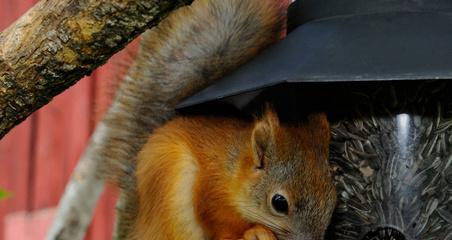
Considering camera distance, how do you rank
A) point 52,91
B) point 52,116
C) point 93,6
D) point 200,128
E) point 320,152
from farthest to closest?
point 52,116
point 200,128
point 320,152
point 52,91
point 93,6

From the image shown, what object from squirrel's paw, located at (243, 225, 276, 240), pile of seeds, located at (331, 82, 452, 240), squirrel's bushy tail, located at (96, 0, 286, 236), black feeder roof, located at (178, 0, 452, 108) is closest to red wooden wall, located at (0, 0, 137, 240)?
squirrel's bushy tail, located at (96, 0, 286, 236)

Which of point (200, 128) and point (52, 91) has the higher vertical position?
point (200, 128)

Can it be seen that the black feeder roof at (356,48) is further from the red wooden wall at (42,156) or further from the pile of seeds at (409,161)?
the red wooden wall at (42,156)

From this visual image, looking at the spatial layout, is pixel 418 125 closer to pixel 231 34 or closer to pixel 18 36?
pixel 231 34

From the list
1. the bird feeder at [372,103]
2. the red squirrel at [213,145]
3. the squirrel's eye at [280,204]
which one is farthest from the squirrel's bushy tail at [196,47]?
the squirrel's eye at [280,204]

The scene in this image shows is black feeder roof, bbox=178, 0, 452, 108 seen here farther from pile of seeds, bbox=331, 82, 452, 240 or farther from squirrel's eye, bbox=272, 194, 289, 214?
squirrel's eye, bbox=272, 194, 289, 214

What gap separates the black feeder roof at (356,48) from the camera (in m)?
1.46

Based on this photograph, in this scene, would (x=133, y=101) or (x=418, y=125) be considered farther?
(x=133, y=101)

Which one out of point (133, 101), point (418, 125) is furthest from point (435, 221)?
point (133, 101)

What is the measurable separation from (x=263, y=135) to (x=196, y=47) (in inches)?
10.5

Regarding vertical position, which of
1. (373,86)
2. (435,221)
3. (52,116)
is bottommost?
(435,221)

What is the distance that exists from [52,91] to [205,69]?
2.02 ft

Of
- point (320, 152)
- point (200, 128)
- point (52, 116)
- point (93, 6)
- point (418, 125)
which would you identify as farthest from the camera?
point (52, 116)

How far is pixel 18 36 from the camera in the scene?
1522mm
